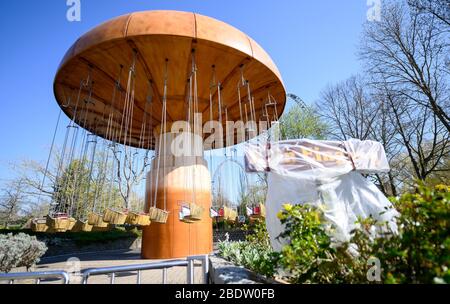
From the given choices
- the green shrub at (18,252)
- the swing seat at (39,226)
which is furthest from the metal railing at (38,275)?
the green shrub at (18,252)

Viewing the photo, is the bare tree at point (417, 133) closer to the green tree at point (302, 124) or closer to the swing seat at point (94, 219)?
the green tree at point (302, 124)

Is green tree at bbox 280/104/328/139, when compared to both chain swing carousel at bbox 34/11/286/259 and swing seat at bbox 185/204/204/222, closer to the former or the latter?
chain swing carousel at bbox 34/11/286/259

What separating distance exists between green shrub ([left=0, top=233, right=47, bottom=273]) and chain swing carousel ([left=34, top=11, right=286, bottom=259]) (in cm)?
179

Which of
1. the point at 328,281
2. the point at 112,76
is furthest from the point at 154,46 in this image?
the point at 328,281

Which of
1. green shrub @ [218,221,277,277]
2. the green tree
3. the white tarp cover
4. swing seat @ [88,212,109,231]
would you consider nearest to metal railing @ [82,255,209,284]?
green shrub @ [218,221,277,277]

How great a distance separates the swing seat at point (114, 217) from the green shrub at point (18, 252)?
14.9 feet

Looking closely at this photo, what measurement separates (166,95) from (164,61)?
211 cm

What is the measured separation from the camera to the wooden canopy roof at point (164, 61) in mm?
7172

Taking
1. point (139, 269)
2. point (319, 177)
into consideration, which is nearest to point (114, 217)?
point (139, 269)

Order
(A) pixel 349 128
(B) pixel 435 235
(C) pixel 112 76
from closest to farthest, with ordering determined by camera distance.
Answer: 1. (B) pixel 435 235
2. (C) pixel 112 76
3. (A) pixel 349 128

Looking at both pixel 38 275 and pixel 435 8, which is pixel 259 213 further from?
pixel 435 8
